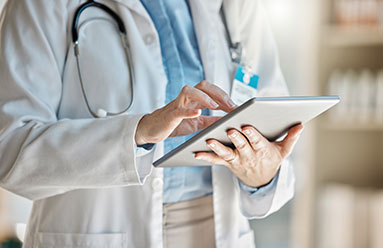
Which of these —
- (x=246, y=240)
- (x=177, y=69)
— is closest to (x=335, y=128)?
(x=246, y=240)

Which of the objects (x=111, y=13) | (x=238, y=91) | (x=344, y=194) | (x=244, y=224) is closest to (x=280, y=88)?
(x=238, y=91)

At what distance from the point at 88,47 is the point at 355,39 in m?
2.22

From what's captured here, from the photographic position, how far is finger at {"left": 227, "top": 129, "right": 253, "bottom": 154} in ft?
2.86

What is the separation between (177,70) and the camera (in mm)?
1106

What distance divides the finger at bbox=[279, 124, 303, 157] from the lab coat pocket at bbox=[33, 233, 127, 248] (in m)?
0.40

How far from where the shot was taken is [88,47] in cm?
104

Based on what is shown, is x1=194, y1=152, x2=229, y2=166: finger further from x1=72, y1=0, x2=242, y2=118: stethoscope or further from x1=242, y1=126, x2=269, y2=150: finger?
x1=72, y1=0, x2=242, y2=118: stethoscope

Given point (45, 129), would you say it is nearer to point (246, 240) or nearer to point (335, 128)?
point (246, 240)

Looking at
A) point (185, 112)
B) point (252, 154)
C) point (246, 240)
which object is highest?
point (185, 112)

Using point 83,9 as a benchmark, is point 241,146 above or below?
below

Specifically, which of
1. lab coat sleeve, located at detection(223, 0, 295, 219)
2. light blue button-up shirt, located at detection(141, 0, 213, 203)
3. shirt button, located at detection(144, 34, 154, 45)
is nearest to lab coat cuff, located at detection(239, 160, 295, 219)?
lab coat sleeve, located at detection(223, 0, 295, 219)

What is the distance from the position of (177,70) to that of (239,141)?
293mm

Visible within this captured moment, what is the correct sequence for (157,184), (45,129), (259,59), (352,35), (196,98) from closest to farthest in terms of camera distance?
(196,98) < (45,129) < (157,184) < (259,59) < (352,35)

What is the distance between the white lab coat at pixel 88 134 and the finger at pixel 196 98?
118 mm
